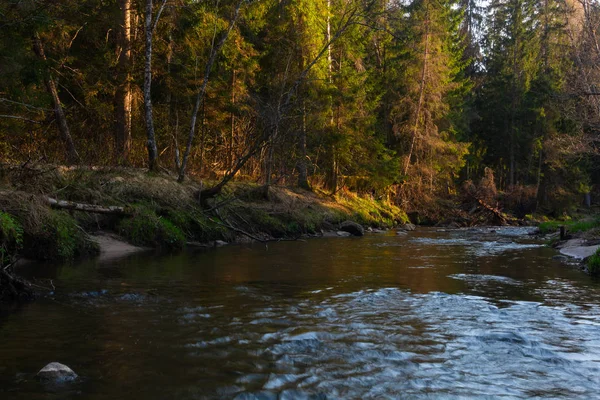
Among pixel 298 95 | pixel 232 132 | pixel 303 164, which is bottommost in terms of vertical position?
pixel 303 164

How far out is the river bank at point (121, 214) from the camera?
30.4ft

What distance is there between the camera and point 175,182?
606 inches

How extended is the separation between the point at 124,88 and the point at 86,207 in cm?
684

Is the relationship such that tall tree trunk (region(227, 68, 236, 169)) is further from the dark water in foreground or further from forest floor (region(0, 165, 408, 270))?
the dark water in foreground

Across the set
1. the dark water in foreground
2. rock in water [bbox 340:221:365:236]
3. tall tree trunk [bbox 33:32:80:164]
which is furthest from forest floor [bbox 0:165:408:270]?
tall tree trunk [bbox 33:32:80:164]

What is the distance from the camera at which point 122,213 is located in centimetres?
1250

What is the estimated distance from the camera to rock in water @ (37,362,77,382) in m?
3.87

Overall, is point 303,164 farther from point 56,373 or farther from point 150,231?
point 56,373

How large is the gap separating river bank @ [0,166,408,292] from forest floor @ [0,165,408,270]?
2 cm

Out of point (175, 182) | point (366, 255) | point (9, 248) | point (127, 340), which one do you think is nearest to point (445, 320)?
point (127, 340)

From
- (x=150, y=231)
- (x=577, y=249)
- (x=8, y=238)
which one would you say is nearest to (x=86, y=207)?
(x=150, y=231)

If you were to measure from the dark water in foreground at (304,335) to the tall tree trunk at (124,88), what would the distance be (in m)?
8.13

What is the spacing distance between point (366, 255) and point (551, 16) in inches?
1469

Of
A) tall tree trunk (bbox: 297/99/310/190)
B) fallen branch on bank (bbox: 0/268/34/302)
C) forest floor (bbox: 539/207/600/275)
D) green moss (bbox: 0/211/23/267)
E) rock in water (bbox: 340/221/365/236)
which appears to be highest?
tall tree trunk (bbox: 297/99/310/190)
